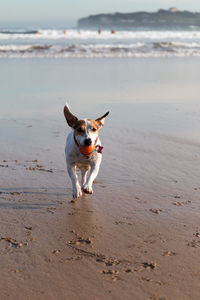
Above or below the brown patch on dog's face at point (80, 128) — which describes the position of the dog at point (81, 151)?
below

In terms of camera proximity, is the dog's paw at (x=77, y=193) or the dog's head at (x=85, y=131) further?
the dog's paw at (x=77, y=193)

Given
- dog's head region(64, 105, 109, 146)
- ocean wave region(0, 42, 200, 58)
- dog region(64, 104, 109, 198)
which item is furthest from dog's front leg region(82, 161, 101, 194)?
ocean wave region(0, 42, 200, 58)

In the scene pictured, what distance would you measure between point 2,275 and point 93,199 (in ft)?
6.50

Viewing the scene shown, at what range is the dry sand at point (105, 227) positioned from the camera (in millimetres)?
3168

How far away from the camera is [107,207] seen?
4816 millimetres

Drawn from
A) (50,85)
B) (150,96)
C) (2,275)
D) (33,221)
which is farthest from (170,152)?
(50,85)

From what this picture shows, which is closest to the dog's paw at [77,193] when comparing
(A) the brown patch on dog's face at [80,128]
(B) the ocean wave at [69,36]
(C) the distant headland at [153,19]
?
(A) the brown patch on dog's face at [80,128]

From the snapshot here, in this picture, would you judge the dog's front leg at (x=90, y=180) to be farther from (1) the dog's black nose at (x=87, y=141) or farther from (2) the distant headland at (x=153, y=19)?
(2) the distant headland at (x=153, y=19)

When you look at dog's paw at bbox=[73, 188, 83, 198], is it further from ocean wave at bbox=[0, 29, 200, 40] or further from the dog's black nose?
ocean wave at bbox=[0, 29, 200, 40]

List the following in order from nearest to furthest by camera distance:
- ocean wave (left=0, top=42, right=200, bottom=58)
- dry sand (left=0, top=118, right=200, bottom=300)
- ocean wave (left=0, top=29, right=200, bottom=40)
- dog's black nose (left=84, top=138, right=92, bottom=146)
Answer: dry sand (left=0, top=118, right=200, bottom=300) → dog's black nose (left=84, top=138, right=92, bottom=146) → ocean wave (left=0, top=42, right=200, bottom=58) → ocean wave (left=0, top=29, right=200, bottom=40)

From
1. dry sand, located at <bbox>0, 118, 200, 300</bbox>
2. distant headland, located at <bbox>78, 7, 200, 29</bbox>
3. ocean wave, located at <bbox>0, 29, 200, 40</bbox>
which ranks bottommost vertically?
dry sand, located at <bbox>0, 118, 200, 300</bbox>

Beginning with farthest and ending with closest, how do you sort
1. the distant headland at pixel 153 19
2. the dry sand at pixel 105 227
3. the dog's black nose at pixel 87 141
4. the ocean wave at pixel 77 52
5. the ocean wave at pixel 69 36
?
1. the distant headland at pixel 153 19
2. the ocean wave at pixel 69 36
3. the ocean wave at pixel 77 52
4. the dog's black nose at pixel 87 141
5. the dry sand at pixel 105 227

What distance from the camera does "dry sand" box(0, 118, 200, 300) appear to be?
317 cm

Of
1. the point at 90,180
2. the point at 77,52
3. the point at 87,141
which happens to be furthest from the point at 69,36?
the point at 87,141
